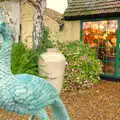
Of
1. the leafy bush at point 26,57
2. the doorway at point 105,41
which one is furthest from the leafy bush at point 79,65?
the doorway at point 105,41

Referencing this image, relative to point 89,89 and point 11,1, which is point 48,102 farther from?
point 11,1

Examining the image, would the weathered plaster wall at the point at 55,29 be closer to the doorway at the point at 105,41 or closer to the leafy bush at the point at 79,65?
the doorway at the point at 105,41

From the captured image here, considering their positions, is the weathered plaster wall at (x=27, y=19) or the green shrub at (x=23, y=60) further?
the weathered plaster wall at (x=27, y=19)

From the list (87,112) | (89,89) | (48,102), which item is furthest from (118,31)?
(48,102)

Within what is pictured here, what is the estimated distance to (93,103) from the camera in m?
9.38

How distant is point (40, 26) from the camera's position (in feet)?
36.1

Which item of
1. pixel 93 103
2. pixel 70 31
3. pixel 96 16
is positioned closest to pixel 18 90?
pixel 93 103

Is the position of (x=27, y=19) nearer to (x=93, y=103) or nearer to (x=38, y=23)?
(x=38, y=23)

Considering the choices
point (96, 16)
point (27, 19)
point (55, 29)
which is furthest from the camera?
point (27, 19)

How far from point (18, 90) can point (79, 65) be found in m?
7.76

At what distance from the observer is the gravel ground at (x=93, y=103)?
8.05m

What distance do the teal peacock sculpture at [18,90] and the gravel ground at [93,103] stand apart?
4.14m

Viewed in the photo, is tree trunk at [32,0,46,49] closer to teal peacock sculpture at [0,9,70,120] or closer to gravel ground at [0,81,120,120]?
gravel ground at [0,81,120,120]

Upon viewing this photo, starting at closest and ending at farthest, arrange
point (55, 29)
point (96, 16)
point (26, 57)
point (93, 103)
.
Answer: point (93, 103) → point (26, 57) → point (96, 16) → point (55, 29)
